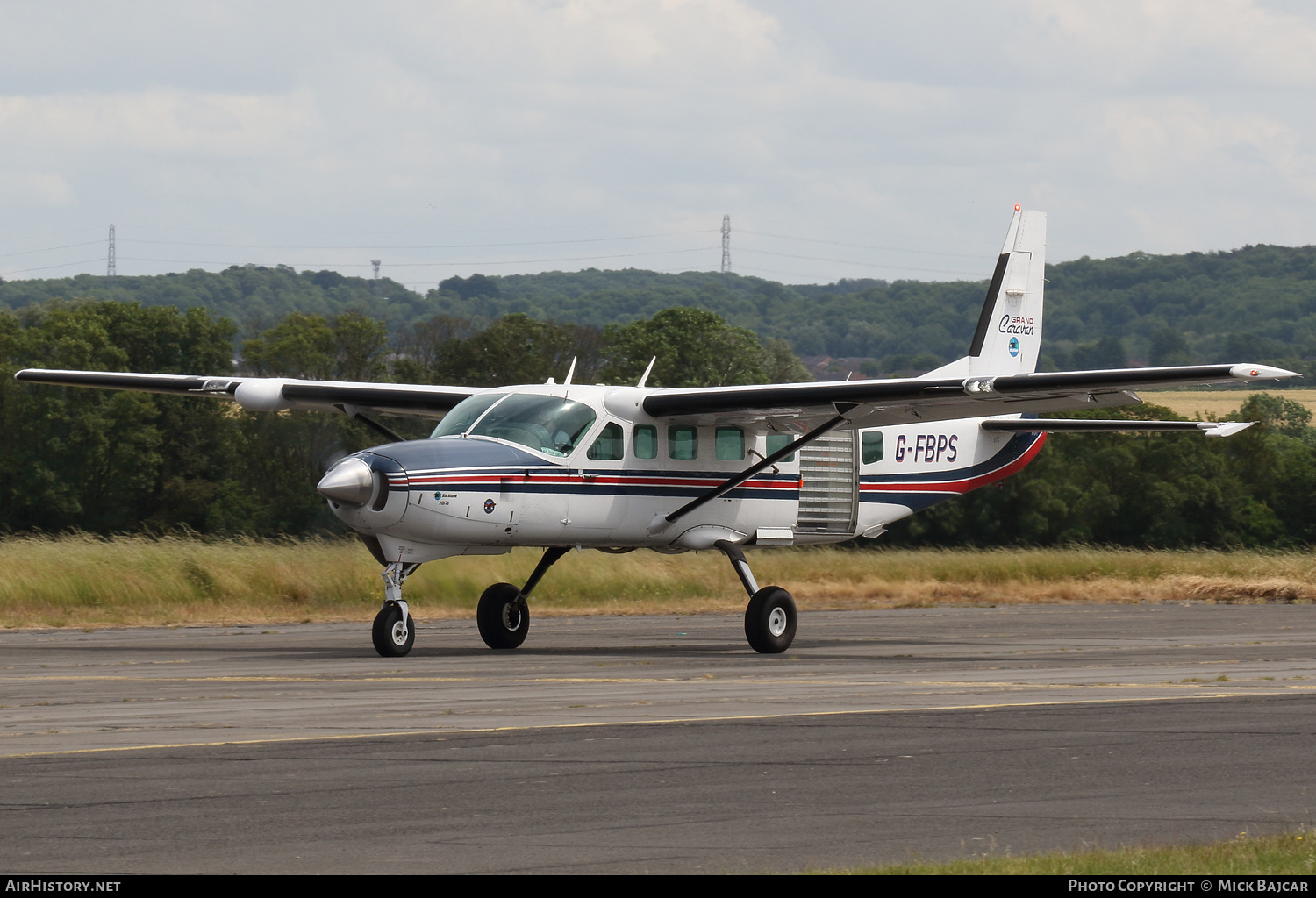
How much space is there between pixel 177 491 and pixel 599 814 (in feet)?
166

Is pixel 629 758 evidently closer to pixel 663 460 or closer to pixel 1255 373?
pixel 1255 373

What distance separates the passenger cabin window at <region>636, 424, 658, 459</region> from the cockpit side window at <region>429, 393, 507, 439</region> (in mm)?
1727

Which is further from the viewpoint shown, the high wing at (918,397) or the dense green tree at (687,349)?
the dense green tree at (687,349)

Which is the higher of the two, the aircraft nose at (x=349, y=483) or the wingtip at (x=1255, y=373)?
the wingtip at (x=1255, y=373)

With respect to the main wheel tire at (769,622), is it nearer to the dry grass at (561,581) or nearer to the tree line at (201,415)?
the dry grass at (561,581)

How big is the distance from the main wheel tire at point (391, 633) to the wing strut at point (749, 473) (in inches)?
141

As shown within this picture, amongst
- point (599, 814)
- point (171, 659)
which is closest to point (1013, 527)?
point (171, 659)

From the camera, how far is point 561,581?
3309cm

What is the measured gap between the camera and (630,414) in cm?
2039

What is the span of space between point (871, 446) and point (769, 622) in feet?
13.0

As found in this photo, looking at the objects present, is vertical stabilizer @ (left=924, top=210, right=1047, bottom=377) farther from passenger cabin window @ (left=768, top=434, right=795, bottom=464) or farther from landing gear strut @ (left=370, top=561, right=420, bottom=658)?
landing gear strut @ (left=370, top=561, right=420, bottom=658)

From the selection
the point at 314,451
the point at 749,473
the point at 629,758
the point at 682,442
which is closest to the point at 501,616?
the point at 682,442

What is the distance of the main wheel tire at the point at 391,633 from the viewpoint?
18.6 meters

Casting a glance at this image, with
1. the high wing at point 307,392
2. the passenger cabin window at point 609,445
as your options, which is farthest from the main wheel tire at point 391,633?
the high wing at point 307,392
